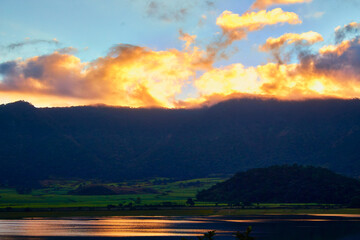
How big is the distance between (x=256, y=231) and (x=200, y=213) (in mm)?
58954

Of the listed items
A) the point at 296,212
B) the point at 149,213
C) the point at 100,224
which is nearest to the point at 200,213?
the point at 149,213

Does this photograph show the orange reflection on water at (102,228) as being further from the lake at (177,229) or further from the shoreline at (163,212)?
the shoreline at (163,212)

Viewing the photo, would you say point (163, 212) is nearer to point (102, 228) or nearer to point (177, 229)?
point (102, 228)

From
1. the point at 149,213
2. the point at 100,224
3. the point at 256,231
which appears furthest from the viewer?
the point at 149,213

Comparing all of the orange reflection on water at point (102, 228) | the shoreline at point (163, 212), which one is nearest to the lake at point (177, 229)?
the orange reflection on water at point (102, 228)

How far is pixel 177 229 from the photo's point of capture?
127562 mm

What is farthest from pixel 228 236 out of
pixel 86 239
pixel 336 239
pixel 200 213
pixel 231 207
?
pixel 231 207

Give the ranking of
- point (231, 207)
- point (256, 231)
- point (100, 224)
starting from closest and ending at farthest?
point (256, 231), point (100, 224), point (231, 207)

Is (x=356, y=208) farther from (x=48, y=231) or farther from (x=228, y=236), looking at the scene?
(x=48, y=231)

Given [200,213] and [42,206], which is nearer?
[200,213]

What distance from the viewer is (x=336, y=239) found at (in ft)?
358

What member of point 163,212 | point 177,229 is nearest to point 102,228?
point 177,229

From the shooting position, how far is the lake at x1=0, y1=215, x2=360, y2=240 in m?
113

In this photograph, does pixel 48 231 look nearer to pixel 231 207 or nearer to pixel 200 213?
pixel 200 213
